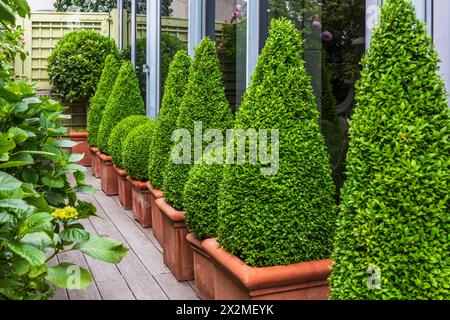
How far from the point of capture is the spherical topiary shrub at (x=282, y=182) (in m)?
2.38

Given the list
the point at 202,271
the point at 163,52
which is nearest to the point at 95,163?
the point at 163,52

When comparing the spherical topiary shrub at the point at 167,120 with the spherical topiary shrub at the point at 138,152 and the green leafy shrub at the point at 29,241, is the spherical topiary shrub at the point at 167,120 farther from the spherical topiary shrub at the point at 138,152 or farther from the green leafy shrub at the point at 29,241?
the green leafy shrub at the point at 29,241

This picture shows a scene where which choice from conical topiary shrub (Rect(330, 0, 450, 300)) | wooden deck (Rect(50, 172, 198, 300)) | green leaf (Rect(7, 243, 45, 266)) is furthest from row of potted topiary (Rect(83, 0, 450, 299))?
green leaf (Rect(7, 243, 45, 266))

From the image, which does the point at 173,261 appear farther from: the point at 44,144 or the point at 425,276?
the point at 425,276

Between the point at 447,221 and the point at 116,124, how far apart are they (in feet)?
17.7

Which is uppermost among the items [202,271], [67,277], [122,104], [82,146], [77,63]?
[77,63]

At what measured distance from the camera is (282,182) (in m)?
2.38

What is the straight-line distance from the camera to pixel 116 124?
663 cm

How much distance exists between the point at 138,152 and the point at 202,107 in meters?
1.49

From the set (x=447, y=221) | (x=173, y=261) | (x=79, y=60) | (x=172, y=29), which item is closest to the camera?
(x=447, y=221)

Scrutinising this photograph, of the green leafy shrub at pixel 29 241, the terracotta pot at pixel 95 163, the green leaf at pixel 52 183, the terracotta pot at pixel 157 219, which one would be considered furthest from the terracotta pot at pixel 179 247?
the terracotta pot at pixel 95 163

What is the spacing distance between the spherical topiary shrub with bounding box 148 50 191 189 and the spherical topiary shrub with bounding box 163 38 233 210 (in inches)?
20.8

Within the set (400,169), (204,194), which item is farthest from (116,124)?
(400,169)

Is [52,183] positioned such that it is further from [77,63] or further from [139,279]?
[77,63]
